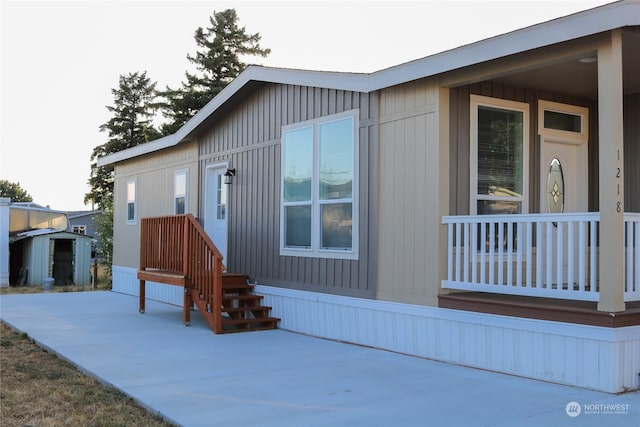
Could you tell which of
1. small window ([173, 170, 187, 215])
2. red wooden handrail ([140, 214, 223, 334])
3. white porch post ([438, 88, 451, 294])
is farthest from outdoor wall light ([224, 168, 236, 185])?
white porch post ([438, 88, 451, 294])

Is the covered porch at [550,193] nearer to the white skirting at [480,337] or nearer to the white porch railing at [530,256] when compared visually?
the white porch railing at [530,256]

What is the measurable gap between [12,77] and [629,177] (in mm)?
14623

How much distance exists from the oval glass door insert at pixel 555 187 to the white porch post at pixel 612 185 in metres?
2.54

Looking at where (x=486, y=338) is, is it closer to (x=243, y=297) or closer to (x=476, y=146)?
(x=476, y=146)

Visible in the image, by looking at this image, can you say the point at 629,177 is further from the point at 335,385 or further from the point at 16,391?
the point at 16,391

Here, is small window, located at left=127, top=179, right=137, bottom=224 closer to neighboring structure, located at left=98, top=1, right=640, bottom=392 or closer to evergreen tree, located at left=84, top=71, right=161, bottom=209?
neighboring structure, located at left=98, top=1, right=640, bottom=392

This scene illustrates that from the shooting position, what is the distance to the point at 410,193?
7172 millimetres

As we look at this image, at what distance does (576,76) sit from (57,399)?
20.2ft

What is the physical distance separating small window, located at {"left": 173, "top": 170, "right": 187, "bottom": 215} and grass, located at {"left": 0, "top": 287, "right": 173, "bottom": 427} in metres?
5.62

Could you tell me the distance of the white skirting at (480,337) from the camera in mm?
5309

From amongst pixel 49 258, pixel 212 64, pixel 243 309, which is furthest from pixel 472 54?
pixel 212 64

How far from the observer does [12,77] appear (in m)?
16.1

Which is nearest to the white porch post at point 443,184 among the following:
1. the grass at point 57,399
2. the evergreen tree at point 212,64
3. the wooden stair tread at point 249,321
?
the wooden stair tread at point 249,321
